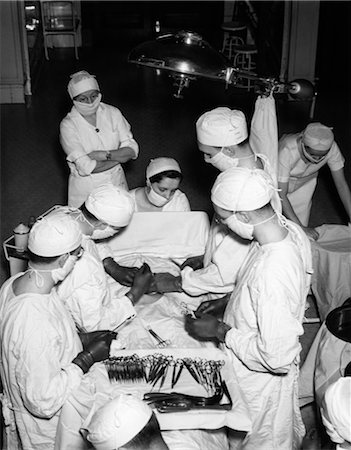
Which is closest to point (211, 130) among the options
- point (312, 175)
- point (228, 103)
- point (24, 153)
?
point (312, 175)

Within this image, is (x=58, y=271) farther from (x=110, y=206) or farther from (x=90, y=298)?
(x=110, y=206)

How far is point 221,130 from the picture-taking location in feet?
10.5

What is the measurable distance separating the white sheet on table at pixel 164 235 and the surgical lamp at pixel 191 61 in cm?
107

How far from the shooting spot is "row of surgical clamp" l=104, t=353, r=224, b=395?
2588 millimetres

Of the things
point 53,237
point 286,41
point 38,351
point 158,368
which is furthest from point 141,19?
point 38,351

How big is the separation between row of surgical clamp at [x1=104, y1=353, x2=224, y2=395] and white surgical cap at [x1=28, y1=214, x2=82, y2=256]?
1.68ft

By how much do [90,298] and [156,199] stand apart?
1.00 metres

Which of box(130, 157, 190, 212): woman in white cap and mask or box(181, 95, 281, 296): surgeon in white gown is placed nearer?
box(181, 95, 281, 296): surgeon in white gown

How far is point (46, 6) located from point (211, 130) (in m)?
7.96

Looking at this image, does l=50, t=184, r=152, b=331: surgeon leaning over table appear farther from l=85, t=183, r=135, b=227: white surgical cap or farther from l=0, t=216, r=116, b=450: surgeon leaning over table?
l=0, t=216, r=116, b=450: surgeon leaning over table

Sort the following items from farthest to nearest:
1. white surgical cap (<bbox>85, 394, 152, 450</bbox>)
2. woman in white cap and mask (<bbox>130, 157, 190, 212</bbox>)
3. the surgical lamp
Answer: woman in white cap and mask (<bbox>130, 157, 190, 212</bbox>) < the surgical lamp < white surgical cap (<bbox>85, 394, 152, 450</bbox>)

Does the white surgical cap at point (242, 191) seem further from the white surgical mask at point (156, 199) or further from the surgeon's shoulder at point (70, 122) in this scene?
the surgeon's shoulder at point (70, 122)

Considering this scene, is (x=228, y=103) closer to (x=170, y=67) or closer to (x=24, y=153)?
(x=24, y=153)

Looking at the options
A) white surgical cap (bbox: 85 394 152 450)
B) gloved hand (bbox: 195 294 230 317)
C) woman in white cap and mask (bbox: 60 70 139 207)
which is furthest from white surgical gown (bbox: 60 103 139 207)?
white surgical cap (bbox: 85 394 152 450)
